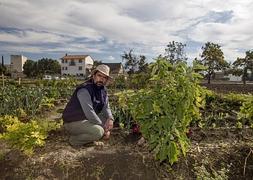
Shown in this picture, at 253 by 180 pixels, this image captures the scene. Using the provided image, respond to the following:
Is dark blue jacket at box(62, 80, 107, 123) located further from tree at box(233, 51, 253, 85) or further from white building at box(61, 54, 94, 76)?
white building at box(61, 54, 94, 76)

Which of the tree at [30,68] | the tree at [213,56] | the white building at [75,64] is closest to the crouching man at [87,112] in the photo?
the tree at [213,56]

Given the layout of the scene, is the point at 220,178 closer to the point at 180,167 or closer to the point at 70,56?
the point at 180,167

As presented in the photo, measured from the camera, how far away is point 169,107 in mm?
4336

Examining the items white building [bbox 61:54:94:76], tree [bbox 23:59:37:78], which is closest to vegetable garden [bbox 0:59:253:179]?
tree [bbox 23:59:37:78]

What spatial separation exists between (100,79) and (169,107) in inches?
56.9

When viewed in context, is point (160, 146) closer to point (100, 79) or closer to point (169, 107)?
point (169, 107)

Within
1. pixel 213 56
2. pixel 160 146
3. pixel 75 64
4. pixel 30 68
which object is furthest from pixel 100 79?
pixel 75 64

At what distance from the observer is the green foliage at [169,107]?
14.0ft

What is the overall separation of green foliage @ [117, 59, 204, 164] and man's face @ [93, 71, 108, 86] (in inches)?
39.4

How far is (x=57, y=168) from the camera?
4594 millimetres

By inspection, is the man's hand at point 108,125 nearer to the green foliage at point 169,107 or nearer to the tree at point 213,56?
the green foliage at point 169,107

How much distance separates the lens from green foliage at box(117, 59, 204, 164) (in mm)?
4270

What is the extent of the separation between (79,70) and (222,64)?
189ft

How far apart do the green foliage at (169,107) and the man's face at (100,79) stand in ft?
3.28
